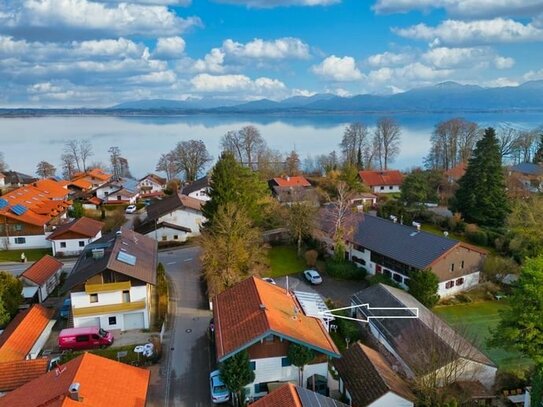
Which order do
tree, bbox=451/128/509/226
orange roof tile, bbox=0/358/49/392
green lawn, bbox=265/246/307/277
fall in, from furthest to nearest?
1. tree, bbox=451/128/509/226
2. green lawn, bbox=265/246/307/277
3. orange roof tile, bbox=0/358/49/392

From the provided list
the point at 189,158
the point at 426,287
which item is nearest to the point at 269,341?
the point at 426,287

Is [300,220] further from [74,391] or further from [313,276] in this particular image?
[74,391]

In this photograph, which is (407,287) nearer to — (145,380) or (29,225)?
(145,380)

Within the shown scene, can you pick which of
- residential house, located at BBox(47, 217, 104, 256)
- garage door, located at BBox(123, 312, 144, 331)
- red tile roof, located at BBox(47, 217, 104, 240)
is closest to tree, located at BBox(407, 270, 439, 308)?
garage door, located at BBox(123, 312, 144, 331)

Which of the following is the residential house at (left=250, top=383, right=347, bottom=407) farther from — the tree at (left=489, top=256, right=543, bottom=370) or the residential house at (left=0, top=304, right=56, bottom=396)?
the residential house at (left=0, top=304, right=56, bottom=396)

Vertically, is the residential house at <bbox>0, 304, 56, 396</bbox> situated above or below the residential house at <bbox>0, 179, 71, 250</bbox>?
below
